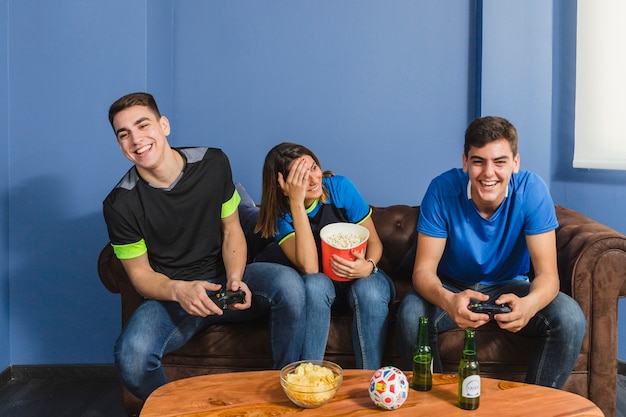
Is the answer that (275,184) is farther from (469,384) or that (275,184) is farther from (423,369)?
(469,384)

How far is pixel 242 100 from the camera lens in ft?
10.6

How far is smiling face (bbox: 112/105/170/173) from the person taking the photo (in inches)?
84.6

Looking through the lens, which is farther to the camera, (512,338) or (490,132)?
(512,338)

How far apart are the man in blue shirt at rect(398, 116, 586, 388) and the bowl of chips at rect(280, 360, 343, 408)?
0.57 meters

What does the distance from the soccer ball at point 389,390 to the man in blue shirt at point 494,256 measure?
0.52m

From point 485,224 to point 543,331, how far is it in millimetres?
399

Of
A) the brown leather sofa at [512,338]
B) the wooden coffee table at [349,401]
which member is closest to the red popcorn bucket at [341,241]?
the brown leather sofa at [512,338]

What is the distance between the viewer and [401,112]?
10.6 feet

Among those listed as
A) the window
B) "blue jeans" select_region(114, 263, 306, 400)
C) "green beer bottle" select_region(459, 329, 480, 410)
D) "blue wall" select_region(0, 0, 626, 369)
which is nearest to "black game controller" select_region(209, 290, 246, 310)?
"blue jeans" select_region(114, 263, 306, 400)

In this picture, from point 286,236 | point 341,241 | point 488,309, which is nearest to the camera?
point 488,309

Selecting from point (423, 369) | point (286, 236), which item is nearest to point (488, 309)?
point (423, 369)

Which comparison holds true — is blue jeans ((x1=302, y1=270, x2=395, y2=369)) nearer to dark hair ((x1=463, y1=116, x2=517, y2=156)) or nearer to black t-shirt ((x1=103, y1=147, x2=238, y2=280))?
black t-shirt ((x1=103, y1=147, x2=238, y2=280))

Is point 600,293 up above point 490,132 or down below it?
below

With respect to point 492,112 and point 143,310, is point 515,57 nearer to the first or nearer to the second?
point 492,112
